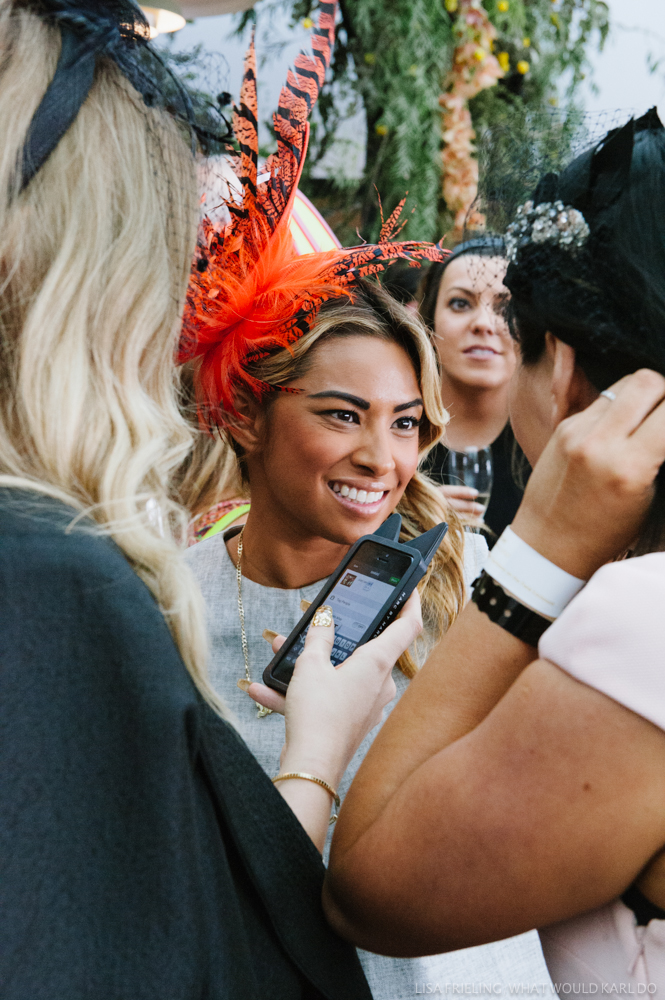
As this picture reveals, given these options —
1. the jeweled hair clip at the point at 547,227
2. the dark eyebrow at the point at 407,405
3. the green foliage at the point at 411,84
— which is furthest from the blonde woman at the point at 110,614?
the green foliage at the point at 411,84

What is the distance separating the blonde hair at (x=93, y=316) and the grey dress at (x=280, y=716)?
1.68 feet

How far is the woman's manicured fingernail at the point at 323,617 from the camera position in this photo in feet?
4.00

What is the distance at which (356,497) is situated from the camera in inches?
62.8

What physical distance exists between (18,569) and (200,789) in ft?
0.82

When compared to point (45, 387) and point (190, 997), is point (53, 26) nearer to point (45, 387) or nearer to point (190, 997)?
point (45, 387)

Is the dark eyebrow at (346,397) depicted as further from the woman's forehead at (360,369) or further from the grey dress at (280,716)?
the grey dress at (280,716)

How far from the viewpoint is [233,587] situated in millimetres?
1646

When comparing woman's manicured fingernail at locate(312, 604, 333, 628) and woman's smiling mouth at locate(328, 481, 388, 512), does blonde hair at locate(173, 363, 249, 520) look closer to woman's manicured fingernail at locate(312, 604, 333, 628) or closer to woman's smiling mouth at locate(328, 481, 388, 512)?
woman's smiling mouth at locate(328, 481, 388, 512)

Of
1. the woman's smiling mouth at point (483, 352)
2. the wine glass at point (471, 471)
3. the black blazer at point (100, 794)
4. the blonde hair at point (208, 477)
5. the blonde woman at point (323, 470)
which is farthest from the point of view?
the woman's smiling mouth at point (483, 352)

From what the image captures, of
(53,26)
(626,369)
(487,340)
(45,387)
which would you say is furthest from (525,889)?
(487,340)

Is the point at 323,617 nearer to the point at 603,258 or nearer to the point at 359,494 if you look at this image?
the point at 359,494

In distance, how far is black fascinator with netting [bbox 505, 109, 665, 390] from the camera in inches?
32.3

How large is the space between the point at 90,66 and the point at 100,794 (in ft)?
2.24

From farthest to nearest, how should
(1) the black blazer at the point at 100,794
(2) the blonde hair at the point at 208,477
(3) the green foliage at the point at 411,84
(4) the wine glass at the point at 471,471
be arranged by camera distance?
1. (3) the green foliage at the point at 411,84
2. (4) the wine glass at the point at 471,471
3. (2) the blonde hair at the point at 208,477
4. (1) the black blazer at the point at 100,794
